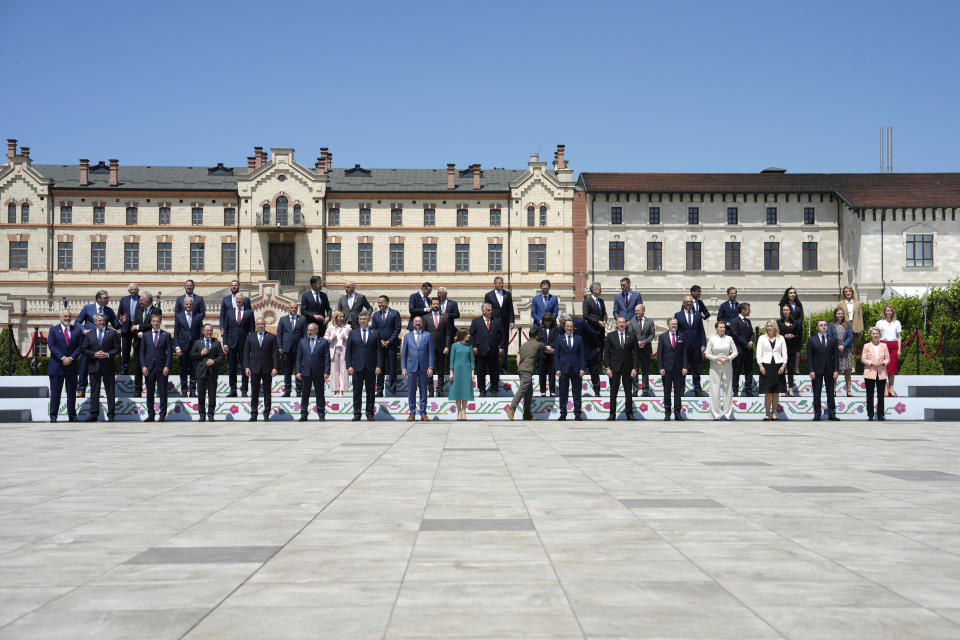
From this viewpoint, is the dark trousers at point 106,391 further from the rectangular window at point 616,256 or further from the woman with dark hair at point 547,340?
the rectangular window at point 616,256

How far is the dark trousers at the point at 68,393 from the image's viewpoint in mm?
16156

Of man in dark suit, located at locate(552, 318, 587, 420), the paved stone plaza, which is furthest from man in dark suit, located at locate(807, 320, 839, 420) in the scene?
the paved stone plaza

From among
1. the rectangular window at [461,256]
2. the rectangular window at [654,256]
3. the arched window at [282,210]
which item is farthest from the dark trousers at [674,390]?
the arched window at [282,210]

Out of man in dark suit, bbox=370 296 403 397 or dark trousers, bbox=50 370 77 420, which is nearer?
dark trousers, bbox=50 370 77 420

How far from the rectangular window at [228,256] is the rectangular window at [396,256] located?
32.9 feet

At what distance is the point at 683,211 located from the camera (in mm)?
57344

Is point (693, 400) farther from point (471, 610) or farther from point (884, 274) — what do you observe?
point (884, 274)

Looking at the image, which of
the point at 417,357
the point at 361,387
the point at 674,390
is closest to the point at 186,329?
the point at 361,387

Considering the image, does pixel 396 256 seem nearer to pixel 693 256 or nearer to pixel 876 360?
pixel 693 256

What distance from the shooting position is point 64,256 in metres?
58.4

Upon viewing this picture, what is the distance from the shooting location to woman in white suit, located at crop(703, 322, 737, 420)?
1636cm

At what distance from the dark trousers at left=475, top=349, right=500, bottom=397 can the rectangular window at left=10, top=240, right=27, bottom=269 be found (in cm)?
4910

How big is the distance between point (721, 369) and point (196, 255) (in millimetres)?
47991

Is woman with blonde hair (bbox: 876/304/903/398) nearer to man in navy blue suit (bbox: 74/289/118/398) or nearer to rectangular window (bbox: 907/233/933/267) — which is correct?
man in navy blue suit (bbox: 74/289/118/398)
